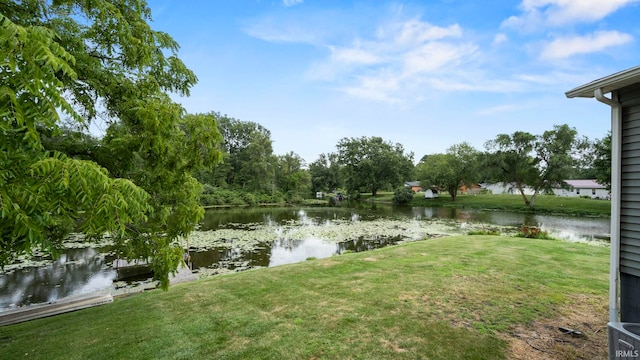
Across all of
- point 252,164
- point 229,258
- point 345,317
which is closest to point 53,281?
point 229,258

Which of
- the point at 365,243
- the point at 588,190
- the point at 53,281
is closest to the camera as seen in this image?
the point at 53,281

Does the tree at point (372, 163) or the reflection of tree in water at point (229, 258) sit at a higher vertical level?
the tree at point (372, 163)

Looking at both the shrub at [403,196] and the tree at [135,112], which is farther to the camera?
the shrub at [403,196]

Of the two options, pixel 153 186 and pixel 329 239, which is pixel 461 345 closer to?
pixel 153 186

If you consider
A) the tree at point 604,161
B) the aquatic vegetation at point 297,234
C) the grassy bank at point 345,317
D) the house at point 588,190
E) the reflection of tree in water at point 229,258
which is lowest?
the reflection of tree in water at point 229,258

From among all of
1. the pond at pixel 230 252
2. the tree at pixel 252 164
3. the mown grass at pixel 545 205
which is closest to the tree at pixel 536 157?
the mown grass at pixel 545 205

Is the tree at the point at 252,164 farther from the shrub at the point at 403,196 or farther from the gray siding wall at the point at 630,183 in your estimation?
the gray siding wall at the point at 630,183

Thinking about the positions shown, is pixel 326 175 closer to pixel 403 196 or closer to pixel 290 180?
pixel 290 180

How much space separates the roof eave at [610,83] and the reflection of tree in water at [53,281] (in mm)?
11116

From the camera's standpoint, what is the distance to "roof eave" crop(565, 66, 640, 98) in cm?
268

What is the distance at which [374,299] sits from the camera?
4762 millimetres

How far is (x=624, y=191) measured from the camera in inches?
120

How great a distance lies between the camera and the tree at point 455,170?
36.3 m

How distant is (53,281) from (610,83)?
13.0 m
